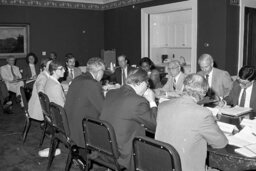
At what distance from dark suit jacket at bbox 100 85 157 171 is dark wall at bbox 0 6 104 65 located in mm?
7228

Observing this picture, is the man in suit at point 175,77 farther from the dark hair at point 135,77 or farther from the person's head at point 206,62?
the dark hair at point 135,77

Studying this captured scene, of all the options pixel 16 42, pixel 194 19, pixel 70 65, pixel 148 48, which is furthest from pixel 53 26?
pixel 194 19

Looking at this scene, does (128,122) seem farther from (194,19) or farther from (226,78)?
(194,19)

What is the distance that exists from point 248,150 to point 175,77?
2665 millimetres

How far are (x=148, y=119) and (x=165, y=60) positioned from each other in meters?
6.61

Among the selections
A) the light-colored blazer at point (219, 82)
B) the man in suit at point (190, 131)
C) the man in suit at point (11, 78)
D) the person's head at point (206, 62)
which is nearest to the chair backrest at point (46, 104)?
the man in suit at point (190, 131)

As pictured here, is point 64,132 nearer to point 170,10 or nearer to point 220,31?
point 220,31

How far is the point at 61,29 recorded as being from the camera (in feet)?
32.1

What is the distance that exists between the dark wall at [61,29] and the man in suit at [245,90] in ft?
22.5

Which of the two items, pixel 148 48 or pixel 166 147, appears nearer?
pixel 166 147

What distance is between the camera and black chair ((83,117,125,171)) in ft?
8.29

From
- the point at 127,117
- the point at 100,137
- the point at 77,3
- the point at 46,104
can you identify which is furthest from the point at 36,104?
the point at 77,3

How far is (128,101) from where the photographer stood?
8.23 ft

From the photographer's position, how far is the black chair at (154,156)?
1935 mm
